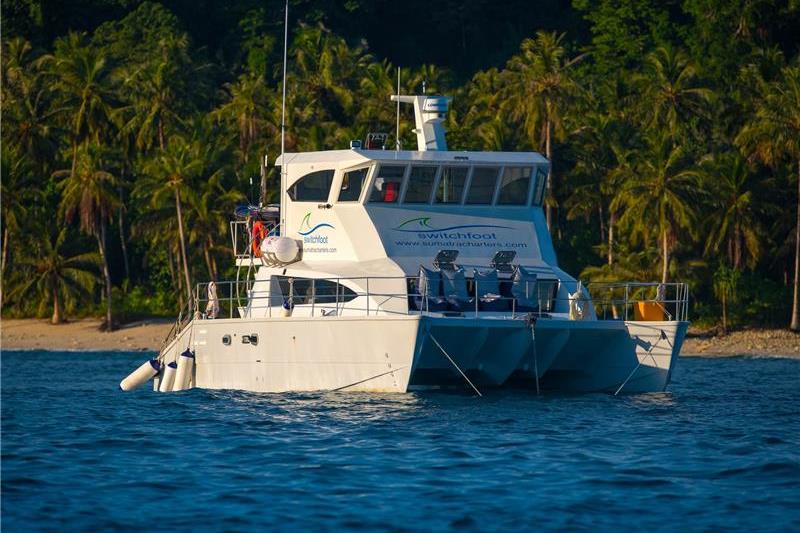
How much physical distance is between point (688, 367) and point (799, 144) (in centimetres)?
1626

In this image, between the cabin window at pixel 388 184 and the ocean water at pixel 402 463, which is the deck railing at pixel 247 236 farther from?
the cabin window at pixel 388 184

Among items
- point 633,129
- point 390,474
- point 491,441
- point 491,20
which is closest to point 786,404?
point 491,441

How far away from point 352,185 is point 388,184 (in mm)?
691

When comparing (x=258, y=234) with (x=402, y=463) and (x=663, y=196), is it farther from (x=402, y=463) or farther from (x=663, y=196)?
(x=663, y=196)

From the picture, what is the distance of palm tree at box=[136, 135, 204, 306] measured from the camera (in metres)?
60.1

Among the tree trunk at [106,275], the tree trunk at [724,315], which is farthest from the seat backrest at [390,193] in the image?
the tree trunk at [106,275]

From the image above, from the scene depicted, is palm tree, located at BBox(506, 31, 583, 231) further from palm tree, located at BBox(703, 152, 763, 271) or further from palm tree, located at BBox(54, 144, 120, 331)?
palm tree, located at BBox(54, 144, 120, 331)

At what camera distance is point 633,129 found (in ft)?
209

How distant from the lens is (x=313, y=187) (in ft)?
94.9

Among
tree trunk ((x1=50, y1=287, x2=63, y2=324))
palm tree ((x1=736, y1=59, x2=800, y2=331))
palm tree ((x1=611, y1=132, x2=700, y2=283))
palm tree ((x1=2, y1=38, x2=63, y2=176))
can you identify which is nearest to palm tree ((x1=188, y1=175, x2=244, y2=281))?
tree trunk ((x1=50, y1=287, x2=63, y2=324))

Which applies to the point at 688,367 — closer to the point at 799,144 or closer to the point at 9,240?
the point at 799,144

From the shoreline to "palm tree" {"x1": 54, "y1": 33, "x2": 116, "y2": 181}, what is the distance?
788cm

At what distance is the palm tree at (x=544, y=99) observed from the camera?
203ft

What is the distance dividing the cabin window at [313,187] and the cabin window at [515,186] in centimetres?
334
